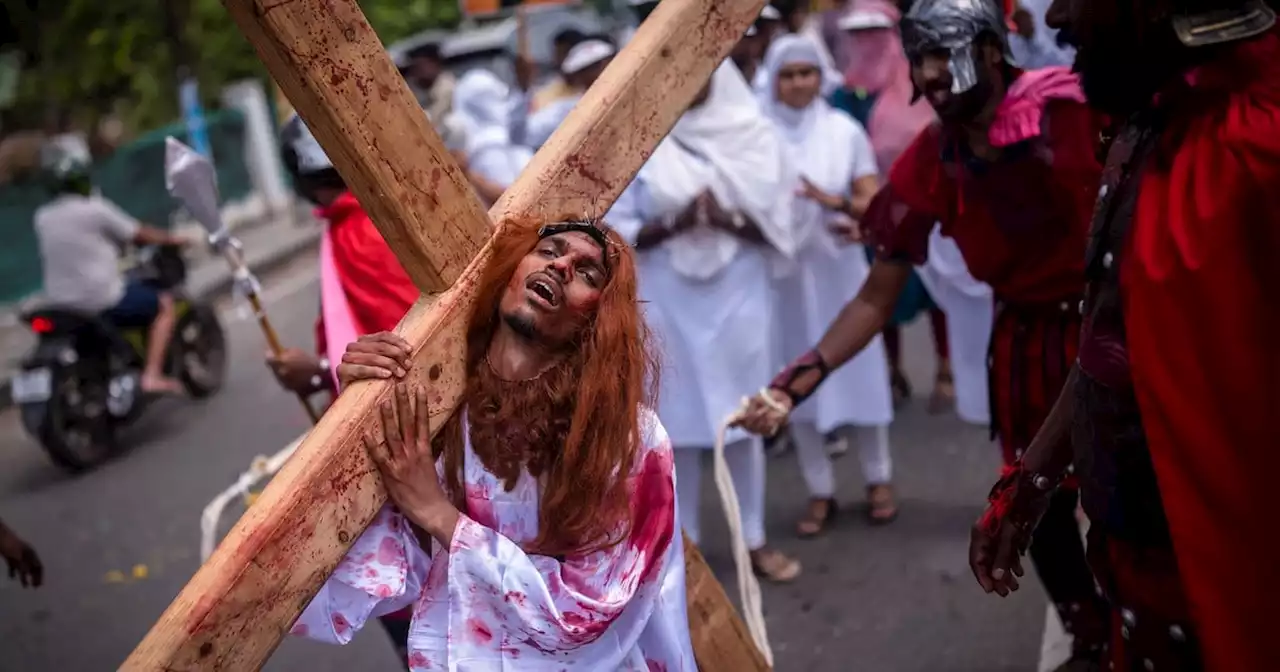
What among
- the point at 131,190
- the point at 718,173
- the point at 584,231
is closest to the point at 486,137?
the point at 718,173

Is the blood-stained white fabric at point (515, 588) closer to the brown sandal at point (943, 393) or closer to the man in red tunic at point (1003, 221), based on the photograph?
the man in red tunic at point (1003, 221)

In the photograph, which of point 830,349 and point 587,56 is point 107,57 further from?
point 830,349

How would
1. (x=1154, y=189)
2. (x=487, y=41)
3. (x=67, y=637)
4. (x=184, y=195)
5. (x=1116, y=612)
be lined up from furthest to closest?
(x=487, y=41) → (x=67, y=637) → (x=184, y=195) → (x=1116, y=612) → (x=1154, y=189)

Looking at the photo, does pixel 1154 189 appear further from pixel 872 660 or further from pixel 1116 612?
pixel 872 660

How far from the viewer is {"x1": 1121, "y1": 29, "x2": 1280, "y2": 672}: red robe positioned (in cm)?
190

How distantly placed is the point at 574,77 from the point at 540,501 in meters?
4.25

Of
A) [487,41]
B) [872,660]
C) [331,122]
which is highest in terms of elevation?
[487,41]

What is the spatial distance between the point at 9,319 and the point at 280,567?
34.6 feet

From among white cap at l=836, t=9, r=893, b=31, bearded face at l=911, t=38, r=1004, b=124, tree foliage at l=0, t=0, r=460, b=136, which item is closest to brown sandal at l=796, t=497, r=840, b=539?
bearded face at l=911, t=38, r=1004, b=124

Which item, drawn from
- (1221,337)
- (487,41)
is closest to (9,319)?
(487,41)

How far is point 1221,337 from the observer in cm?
191

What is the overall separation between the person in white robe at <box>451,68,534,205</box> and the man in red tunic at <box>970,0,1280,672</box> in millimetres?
4188

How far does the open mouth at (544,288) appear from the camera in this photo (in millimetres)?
2195

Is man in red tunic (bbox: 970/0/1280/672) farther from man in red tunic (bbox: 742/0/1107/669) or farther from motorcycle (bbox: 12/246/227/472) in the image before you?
motorcycle (bbox: 12/246/227/472)
